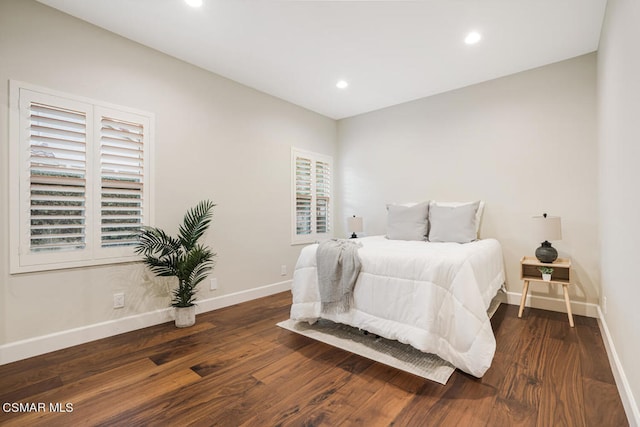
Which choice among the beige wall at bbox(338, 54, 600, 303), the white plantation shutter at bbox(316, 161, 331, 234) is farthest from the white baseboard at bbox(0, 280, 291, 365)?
the beige wall at bbox(338, 54, 600, 303)

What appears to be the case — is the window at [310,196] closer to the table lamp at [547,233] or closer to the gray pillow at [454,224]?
the gray pillow at [454,224]

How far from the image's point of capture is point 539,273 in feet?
10.8

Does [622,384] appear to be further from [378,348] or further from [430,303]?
[378,348]

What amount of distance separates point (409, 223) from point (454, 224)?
0.53 metres

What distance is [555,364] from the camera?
209cm

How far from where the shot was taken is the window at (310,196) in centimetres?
447

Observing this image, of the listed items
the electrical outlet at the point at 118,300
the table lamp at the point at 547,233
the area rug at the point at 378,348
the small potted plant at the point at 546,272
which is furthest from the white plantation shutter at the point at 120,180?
the small potted plant at the point at 546,272

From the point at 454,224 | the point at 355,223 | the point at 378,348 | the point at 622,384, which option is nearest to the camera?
the point at 622,384

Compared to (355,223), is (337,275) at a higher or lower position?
lower

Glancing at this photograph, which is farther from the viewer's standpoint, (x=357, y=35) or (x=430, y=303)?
(x=357, y=35)

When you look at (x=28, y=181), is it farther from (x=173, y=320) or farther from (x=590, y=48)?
(x=590, y=48)

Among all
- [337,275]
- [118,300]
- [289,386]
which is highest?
[337,275]

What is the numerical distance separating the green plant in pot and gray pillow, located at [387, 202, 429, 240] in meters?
2.27

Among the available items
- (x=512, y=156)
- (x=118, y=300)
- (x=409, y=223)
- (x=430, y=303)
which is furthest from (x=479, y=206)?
Answer: (x=118, y=300)
